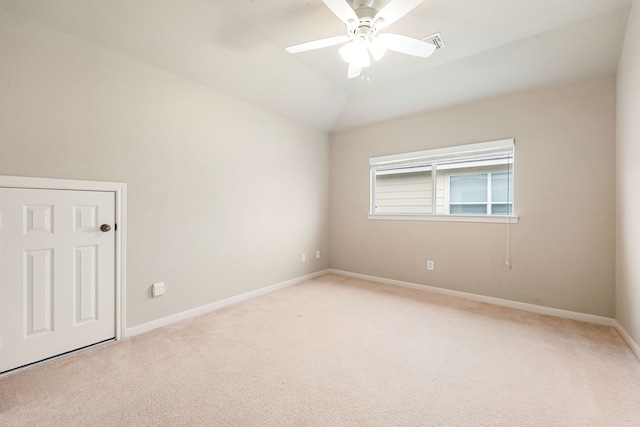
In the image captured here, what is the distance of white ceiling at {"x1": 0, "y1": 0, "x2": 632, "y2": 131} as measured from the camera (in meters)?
2.09

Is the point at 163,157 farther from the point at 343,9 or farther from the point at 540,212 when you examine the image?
the point at 540,212

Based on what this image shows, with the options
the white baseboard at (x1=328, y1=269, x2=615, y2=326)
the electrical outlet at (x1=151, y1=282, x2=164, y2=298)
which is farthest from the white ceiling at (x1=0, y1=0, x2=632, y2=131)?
the white baseboard at (x1=328, y1=269, x2=615, y2=326)

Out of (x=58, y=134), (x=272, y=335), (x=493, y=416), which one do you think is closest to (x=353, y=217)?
(x=272, y=335)

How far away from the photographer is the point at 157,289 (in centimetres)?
251

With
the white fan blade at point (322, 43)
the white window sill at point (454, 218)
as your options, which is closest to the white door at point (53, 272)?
the white fan blade at point (322, 43)

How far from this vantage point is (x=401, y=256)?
154 inches

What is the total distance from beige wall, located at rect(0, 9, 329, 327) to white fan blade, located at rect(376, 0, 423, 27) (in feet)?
6.32

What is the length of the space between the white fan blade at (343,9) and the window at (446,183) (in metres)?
2.21

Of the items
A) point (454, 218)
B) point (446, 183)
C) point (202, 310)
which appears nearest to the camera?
point (202, 310)

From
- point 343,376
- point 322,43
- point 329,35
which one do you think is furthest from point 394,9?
point 343,376

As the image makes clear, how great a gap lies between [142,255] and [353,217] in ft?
9.63

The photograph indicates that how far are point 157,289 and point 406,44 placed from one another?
3.00m

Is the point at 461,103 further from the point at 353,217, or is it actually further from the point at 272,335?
the point at 272,335

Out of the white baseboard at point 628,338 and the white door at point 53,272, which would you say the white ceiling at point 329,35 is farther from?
the white baseboard at point 628,338
